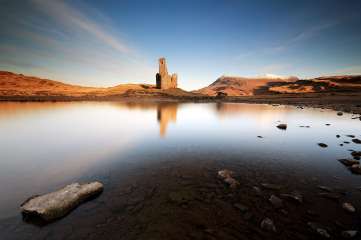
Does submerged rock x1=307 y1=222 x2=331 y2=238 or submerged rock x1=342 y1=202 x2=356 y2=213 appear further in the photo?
submerged rock x1=342 y1=202 x2=356 y2=213

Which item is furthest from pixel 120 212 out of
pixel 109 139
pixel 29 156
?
pixel 109 139

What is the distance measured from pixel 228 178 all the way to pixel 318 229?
3.16 meters

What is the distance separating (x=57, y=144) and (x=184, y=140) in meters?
9.60

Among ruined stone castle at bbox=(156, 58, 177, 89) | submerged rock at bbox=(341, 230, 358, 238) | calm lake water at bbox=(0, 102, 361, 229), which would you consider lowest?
calm lake water at bbox=(0, 102, 361, 229)

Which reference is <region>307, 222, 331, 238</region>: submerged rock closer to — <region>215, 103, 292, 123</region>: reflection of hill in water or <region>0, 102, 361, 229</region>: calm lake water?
<region>0, 102, 361, 229</region>: calm lake water

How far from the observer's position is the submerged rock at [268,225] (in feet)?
14.5

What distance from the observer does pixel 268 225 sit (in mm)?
4512

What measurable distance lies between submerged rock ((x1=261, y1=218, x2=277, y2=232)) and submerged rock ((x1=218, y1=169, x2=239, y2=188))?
195 cm

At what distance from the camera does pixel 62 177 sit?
23.9 ft

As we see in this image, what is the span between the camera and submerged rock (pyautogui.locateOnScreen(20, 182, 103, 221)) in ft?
15.3

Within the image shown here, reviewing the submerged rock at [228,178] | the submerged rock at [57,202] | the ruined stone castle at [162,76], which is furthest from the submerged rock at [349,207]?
the ruined stone castle at [162,76]

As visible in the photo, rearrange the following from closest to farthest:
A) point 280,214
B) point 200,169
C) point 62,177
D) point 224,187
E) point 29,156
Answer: point 280,214
point 224,187
point 62,177
point 200,169
point 29,156

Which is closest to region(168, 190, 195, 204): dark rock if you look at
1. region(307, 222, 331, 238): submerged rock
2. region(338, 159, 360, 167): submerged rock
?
region(307, 222, 331, 238): submerged rock

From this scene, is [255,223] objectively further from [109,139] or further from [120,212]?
[109,139]
